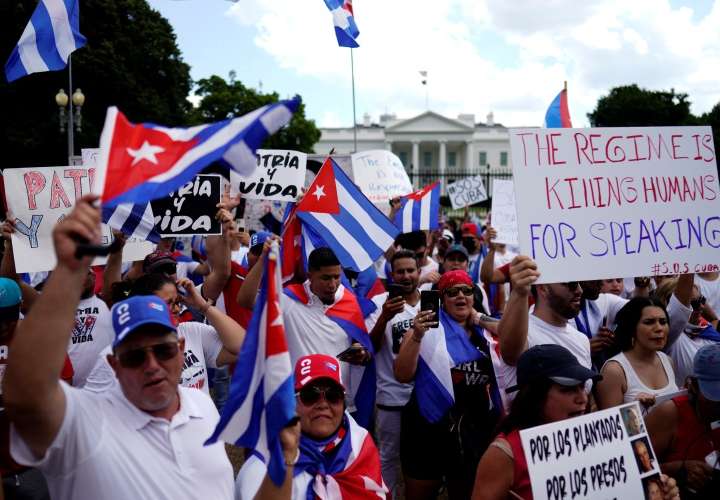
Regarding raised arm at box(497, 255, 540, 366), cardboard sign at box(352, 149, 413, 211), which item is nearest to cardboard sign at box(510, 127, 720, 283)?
raised arm at box(497, 255, 540, 366)

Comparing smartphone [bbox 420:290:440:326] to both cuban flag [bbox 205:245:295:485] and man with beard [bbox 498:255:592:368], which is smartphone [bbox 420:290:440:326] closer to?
man with beard [bbox 498:255:592:368]

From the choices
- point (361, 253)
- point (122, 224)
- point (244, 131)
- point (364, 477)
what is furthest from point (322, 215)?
→ point (244, 131)

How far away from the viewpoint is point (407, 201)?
7.84 m

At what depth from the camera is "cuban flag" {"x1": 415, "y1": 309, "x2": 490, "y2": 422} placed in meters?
3.91

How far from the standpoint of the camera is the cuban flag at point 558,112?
909 centimetres

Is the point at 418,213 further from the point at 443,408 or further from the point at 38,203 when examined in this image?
the point at 38,203

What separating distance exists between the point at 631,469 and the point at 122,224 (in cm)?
362

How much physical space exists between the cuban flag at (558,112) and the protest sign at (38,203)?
6485 millimetres

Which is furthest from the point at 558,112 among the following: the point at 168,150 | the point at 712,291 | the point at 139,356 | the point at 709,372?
the point at 139,356

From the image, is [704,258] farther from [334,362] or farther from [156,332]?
[156,332]

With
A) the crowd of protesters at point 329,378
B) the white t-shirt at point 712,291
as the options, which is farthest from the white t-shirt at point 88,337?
the white t-shirt at point 712,291

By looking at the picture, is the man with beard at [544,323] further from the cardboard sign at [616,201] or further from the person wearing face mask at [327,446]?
the person wearing face mask at [327,446]

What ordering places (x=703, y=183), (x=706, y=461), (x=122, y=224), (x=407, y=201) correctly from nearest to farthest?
(x=706, y=461) < (x=703, y=183) < (x=122, y=224) < (x=407, y=201)

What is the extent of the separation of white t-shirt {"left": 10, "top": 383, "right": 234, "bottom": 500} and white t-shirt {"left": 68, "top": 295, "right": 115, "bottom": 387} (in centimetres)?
209
